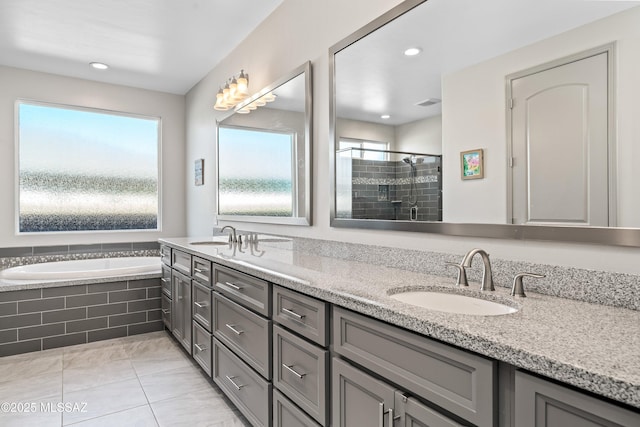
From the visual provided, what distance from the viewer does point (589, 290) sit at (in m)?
1.11

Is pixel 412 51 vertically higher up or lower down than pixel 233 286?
higher up

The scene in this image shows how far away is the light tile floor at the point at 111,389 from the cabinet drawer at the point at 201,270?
673 mm

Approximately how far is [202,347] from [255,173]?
54.9 inches

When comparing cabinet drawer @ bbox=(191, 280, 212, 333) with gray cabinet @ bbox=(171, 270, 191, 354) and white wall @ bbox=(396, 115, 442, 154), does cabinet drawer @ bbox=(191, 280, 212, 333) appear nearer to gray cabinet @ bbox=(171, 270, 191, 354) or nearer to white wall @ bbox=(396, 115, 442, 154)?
gray cabinet @ bbox=(171, 270, 191, 354)

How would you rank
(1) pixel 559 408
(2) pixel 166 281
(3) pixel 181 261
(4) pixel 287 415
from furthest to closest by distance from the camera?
(2) pixel 166 281, (3) pixel 181 261, (4) pixel 287 415, (1) pixel 559 408

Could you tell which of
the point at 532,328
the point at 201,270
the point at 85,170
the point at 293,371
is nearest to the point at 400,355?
the point at 532,328

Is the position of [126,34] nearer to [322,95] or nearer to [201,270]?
[322,95]

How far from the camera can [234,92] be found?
3.17 m

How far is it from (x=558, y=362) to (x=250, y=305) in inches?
52.9

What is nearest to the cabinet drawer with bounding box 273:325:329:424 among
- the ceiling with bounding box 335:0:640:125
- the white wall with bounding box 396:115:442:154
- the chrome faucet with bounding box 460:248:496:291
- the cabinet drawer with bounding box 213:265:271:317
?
the cabinet drawer with bounding box 213:265:271:317

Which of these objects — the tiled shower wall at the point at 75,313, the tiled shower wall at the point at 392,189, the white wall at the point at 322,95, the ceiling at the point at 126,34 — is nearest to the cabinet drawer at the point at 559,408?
the white wall at the point at 322,95

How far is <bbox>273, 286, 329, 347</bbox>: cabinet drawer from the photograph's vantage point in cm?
131

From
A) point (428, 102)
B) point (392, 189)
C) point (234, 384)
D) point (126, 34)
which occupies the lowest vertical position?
point (234, 384)

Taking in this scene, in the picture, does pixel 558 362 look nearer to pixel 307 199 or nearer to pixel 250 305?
pixel 250 305
